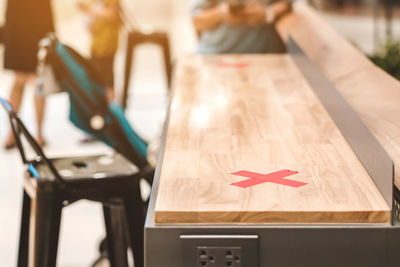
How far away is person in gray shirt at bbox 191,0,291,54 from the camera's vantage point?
3.62 m

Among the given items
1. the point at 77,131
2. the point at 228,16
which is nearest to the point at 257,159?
the point at 228,16

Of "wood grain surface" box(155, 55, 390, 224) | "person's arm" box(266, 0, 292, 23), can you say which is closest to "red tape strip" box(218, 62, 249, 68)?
"wood grain surface" box(155, 55, 390, 224)

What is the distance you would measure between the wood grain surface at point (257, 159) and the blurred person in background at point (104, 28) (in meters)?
2.42

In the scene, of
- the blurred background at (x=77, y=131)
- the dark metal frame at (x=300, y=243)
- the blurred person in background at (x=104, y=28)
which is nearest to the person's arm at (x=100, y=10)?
the blurred person in background at (x=104, y=28)

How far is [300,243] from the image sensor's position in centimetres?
133

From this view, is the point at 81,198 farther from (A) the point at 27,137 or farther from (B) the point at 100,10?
(B) the point at 100,10

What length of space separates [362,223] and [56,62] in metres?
1.54

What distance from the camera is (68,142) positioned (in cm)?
519

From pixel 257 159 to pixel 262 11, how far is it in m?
2.10

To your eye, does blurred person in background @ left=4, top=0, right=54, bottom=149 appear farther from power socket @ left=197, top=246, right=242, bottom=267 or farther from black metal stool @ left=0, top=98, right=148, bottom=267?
power socket @ left=197, top=246, right=242, bottom=267

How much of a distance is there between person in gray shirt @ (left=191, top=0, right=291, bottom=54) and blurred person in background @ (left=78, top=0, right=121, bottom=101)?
1284 mm

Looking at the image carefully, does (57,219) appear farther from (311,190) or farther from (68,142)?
(68,142)

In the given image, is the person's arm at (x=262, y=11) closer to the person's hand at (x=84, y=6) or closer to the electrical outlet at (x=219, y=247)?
the person's hand at (x=84, y=6)

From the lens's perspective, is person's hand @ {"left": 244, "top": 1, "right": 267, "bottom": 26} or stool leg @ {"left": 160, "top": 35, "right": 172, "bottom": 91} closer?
person's hand @ {"left": 244, "top": 1, "right": 267, "bottom": 26}
